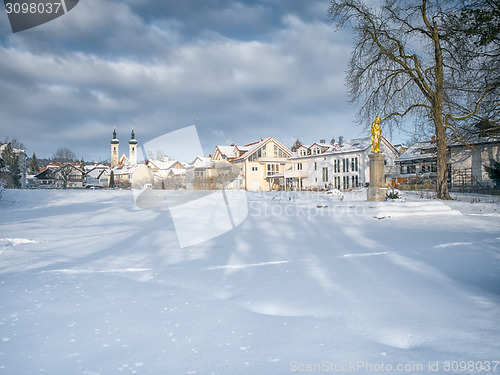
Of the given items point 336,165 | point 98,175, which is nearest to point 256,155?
point 336,165

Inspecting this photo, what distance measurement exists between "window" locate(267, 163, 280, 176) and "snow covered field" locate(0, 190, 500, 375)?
123ft

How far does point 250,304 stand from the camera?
3723mm

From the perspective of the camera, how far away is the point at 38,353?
102 inches

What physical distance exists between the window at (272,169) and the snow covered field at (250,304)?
37365mm

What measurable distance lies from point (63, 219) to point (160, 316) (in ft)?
30.6

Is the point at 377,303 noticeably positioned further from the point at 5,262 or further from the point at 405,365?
the point at 5,262

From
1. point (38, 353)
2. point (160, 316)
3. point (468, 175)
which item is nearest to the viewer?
point (38, 353)

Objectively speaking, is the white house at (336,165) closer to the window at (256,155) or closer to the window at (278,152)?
the window at (278,152)

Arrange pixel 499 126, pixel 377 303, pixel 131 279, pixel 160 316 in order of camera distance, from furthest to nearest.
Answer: pixel 499 126
pixel 131 279
pixel 377 303
pixel 160 316

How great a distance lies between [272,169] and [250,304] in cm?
4234

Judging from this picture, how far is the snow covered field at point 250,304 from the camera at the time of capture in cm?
250

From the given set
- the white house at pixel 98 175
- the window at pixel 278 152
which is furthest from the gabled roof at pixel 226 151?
the white house at pixel 98 175

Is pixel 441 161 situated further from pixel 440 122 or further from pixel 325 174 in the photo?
pixel 325 174

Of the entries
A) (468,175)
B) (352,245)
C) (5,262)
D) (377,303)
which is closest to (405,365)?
(377,303)
